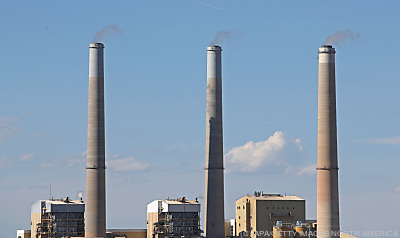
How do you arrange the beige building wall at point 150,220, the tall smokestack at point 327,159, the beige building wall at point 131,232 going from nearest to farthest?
the tall smokestack at point 327,159
the beige building wall at point 150,220
the beige building wall at point 131,232

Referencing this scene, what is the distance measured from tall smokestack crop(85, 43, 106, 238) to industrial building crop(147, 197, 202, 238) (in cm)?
582

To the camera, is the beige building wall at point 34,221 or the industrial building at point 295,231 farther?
the beige building wall at point 34,221

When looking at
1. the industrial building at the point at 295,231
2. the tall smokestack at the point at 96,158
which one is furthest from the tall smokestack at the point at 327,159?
the tall smokestack at the point at 96,158

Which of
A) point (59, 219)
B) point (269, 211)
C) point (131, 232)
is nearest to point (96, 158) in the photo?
point (59, 219)

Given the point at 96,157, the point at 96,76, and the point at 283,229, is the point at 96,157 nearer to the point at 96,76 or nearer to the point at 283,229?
the point at 96,76

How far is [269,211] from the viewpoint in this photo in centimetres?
8944

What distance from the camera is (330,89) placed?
7919cm

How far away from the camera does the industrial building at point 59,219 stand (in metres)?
88.8

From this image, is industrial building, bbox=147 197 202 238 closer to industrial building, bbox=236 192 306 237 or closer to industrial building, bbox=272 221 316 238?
industrial building, bbox=236 192 306 237

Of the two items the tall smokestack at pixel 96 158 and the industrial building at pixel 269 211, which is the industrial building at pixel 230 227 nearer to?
the industrial building at pixel 269 211

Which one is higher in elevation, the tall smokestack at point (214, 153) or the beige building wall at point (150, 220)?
the tall smokestack at point (214, 153)

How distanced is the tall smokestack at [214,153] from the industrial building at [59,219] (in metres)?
12.0

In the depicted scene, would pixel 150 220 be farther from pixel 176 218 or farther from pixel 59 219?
pixel 59 219

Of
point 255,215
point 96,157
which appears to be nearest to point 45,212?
point 96,157
